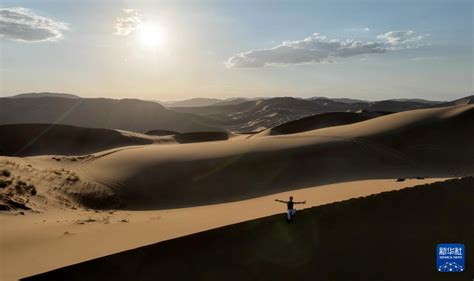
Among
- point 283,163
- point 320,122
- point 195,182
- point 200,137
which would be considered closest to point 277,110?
point 320,122

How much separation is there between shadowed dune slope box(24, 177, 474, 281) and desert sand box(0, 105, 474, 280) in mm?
228

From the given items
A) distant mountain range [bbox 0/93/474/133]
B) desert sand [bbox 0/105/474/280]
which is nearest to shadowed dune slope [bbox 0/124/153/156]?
desert sand [bbox 0/105/474/280]

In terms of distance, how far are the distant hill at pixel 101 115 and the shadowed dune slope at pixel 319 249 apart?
7619 cm

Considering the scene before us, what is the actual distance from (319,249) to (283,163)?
11643 mm

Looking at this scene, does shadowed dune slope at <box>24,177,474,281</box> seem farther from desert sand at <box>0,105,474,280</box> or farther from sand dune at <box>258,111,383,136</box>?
sand dune at <box>258,111,383,136</box>

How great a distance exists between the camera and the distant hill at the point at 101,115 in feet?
297

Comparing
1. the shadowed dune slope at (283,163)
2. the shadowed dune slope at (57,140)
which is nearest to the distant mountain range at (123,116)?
the shadowed dune slope at (57,140)

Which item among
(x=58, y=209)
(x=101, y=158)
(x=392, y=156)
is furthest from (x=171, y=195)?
(x=392, y=156)

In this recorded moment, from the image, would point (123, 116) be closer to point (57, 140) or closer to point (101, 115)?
point (101, 115)

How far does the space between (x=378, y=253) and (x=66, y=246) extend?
6322mm

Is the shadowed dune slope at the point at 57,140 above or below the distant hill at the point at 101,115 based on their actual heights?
below

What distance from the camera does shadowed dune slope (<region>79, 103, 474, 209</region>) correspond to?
651 inches

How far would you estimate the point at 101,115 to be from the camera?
96.6 meters

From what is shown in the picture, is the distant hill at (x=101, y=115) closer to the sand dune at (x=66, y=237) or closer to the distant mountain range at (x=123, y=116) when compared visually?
the distant mountain range at (x=123, y=116)
